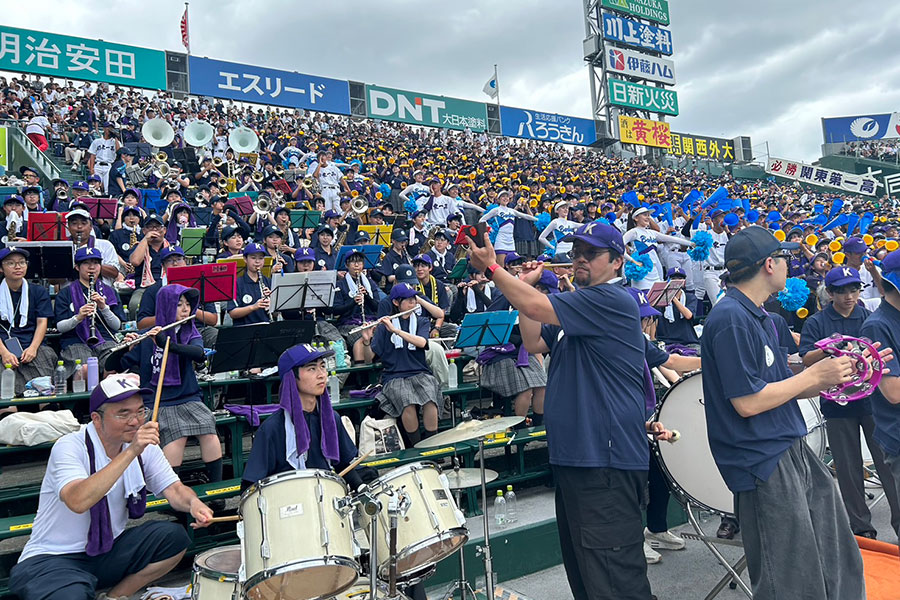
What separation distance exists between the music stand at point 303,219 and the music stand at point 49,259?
6142mm

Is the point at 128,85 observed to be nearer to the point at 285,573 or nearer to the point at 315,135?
the point at 315,135

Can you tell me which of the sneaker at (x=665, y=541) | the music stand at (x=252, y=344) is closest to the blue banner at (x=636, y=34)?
the music stand at (x=252, y=344)

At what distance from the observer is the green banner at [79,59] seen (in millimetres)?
23609

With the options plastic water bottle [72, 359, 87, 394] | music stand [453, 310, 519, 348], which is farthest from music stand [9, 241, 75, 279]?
music stand [453, 310, 519, 348]

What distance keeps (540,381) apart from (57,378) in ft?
17.3

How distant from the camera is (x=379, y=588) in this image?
356cm

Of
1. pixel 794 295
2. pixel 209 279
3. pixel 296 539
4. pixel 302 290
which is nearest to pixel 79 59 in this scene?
pixel 302 290

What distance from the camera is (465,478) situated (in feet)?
16.7

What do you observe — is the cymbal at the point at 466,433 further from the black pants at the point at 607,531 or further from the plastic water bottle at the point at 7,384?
the plastic water bottle at the point at 7,384

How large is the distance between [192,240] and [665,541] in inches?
340

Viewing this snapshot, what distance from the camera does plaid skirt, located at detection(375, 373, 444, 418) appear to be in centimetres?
708

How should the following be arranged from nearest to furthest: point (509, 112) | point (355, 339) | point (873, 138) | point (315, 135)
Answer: point (355, 339) < point (315, 135) < point (509, 112) < point (873, 138)

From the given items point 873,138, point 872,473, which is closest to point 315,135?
point 872,473

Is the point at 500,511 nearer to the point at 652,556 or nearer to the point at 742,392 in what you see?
the point at 652,556
